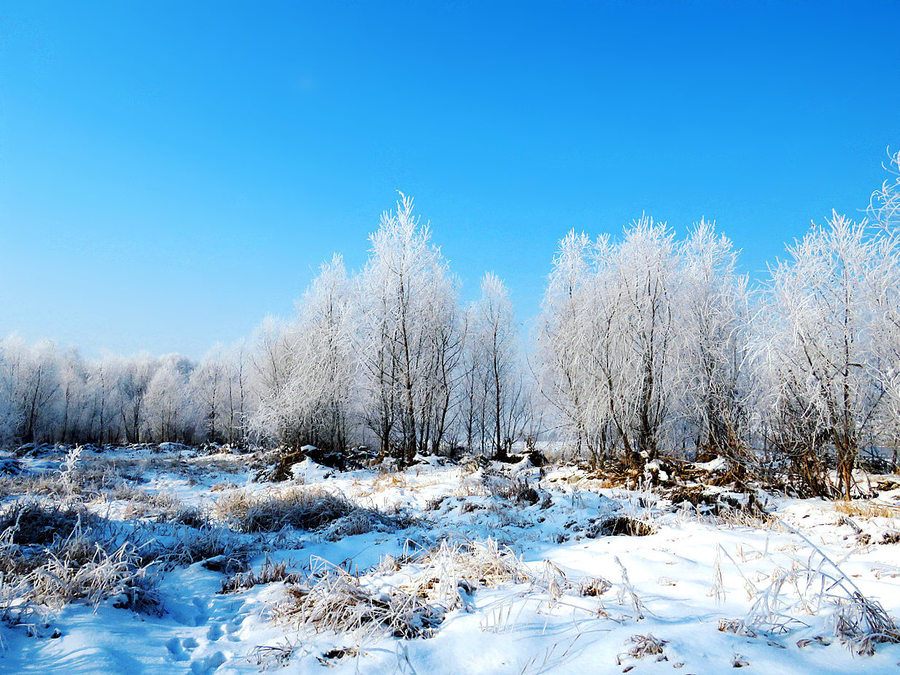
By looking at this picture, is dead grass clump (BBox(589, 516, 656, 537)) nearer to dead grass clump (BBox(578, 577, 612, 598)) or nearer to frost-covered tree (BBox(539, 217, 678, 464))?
dead grass clump (BBox(578, 577, 612, 598))

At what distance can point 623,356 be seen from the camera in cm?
1237

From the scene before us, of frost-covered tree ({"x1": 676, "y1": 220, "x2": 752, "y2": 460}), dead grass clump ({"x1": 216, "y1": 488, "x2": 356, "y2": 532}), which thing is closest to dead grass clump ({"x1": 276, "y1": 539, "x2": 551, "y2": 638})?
dead grass clump ({"x1": 216, "y1": 488, "x2": 356, "y2": 532})

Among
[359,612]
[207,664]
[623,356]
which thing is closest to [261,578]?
[207,664]

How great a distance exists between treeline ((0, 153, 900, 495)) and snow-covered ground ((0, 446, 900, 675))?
238 cm

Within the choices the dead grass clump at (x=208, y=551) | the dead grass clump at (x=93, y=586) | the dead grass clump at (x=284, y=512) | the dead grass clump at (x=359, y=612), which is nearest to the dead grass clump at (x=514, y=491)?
the dead grass clump at (x=284, y=512)

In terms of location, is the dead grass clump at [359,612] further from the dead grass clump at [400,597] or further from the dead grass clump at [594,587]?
the dead grass clump at [594,587]

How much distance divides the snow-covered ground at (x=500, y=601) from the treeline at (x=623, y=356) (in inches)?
93.8

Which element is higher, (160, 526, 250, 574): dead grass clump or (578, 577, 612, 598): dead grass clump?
(578, 577, 612, 598): dead grass clump

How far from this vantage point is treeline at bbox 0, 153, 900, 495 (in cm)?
746

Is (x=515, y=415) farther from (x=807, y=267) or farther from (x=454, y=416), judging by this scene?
(x=807, y=267)

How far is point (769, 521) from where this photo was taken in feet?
17.8

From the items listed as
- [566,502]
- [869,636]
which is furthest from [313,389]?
[869,636]

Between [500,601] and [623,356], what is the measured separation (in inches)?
417

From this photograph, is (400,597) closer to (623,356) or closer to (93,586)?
(93,586)
